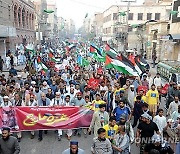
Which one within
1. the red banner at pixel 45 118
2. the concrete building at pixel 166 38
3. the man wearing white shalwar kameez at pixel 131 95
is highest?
the concrete building at pixel 166 38

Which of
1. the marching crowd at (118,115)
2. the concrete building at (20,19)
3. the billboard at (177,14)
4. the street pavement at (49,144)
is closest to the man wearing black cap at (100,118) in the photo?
the marching crowd at (118,115)

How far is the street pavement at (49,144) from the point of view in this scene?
737 centimetres

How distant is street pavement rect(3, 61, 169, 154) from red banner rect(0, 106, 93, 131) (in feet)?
1.27

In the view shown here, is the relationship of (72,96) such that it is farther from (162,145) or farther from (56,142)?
(162,145)

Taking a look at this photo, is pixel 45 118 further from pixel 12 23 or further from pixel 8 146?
pixel 12 23

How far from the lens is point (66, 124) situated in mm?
8023

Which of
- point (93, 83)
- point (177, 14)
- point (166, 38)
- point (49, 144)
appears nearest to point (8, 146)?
point (49, 144)

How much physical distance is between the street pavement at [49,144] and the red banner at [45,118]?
0.39 m

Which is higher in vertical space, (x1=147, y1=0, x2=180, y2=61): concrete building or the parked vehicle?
(x1=147, y1=0, x2=180, y2=61): concrete building

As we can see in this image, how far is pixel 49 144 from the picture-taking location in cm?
776

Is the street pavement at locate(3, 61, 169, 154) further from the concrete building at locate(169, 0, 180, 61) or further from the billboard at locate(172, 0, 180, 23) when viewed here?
the billboard at locate(172, 0, 180, 23)

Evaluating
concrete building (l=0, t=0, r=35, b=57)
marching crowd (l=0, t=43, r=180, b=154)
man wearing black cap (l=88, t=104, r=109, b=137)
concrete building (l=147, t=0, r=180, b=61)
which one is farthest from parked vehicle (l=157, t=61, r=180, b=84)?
concrete building (l=0, t=0, r=35, b=57)

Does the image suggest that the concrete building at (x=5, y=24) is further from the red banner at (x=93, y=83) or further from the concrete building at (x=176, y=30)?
the concrete building at (x=176, y=30)

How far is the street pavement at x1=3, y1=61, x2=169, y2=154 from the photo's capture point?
7369 mm
